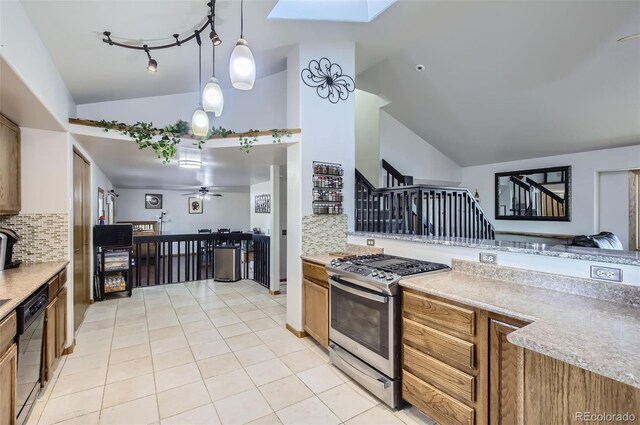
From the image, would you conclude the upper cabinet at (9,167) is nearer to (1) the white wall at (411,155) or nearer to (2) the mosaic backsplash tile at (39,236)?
(2) the mosaic backsplash tile at (39,236)

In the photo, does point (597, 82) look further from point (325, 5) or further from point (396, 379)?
point (396, 379)

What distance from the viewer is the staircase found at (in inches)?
129

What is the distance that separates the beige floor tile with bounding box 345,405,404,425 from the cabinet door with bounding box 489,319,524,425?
664mm

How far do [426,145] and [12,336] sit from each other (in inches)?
247

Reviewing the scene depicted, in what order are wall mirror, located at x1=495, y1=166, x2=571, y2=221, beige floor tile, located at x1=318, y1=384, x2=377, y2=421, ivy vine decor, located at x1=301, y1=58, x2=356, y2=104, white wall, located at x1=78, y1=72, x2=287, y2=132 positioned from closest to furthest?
beige floor tile, located at x1=318, y1=384, x2=377, y2=421, ivy vine decor, located at x1=301, y1=58, x2=356, y2=104, white wall, located at x1=78, y1=72, x2=287, y2=132, wall mirror, located at x1=495, y1=166, x2=571, y2=221

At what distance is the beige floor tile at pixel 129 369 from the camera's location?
8.11 ft

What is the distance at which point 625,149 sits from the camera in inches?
177

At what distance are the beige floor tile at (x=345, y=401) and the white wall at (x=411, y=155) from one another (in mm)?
3899

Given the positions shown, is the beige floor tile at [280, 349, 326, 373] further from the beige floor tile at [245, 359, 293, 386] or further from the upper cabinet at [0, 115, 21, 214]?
the upper cabinet at [0, 115, 21, 214]

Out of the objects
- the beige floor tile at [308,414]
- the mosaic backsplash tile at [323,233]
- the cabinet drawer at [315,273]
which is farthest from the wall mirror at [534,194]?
the beige floor tile at [308,414]

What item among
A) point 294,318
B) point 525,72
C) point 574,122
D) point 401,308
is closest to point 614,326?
point 401,308

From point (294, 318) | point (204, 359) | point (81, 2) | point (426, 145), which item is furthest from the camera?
point (426, 145)

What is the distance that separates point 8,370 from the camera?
5.23ft

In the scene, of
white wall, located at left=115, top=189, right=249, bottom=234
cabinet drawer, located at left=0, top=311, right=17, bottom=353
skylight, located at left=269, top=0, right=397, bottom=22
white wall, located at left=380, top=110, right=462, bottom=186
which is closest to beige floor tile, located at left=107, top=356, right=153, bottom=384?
cabinet drawer, located at left=0, top=311, right=17, bottom=353
